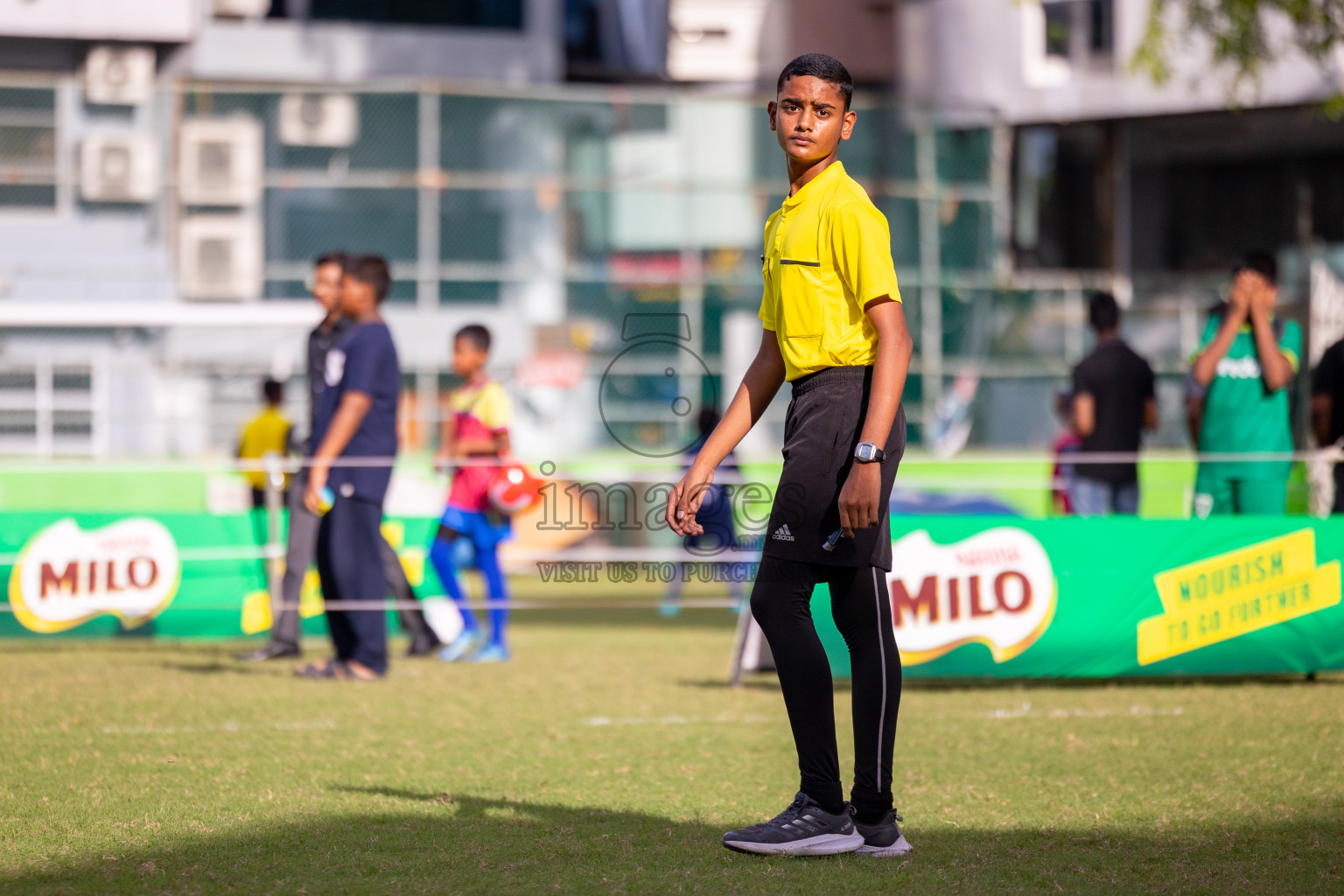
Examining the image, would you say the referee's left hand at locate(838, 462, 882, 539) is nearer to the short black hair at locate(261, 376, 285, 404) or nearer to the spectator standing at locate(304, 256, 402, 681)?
the spectator standing at locate(304, 256, 402, 681)

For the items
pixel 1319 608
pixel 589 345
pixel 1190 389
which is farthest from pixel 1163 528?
pixel 589 345

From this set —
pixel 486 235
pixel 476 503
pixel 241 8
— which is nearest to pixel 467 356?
pixel 476 503

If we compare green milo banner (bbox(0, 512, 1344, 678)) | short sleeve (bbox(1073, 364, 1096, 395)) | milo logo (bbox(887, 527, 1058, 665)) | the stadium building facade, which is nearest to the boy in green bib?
short sleeve (bbox(1073, 364, 1096, 395))

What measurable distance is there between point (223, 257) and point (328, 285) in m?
16.2

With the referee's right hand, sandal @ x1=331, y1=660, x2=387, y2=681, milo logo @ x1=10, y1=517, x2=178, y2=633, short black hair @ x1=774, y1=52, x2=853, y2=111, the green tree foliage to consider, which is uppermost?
the green tree foliage

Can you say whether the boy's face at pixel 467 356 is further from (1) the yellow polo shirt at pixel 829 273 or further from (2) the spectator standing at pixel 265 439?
(1) the yellow polo shirt at pixel 829 273

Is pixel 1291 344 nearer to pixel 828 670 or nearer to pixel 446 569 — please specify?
pixel 446 569

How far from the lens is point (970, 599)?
783 centimetres

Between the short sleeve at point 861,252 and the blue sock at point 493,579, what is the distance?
5.49 meters

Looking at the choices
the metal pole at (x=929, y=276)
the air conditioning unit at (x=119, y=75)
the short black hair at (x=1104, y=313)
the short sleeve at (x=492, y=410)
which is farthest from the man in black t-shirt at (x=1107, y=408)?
the air conditioning unit at (x=119, y=75)

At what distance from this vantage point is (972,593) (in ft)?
25.7

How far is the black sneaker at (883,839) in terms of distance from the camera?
441 centimetres

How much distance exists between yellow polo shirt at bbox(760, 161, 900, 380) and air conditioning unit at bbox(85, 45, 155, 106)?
23.4m

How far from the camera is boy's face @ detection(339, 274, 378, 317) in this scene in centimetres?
861
